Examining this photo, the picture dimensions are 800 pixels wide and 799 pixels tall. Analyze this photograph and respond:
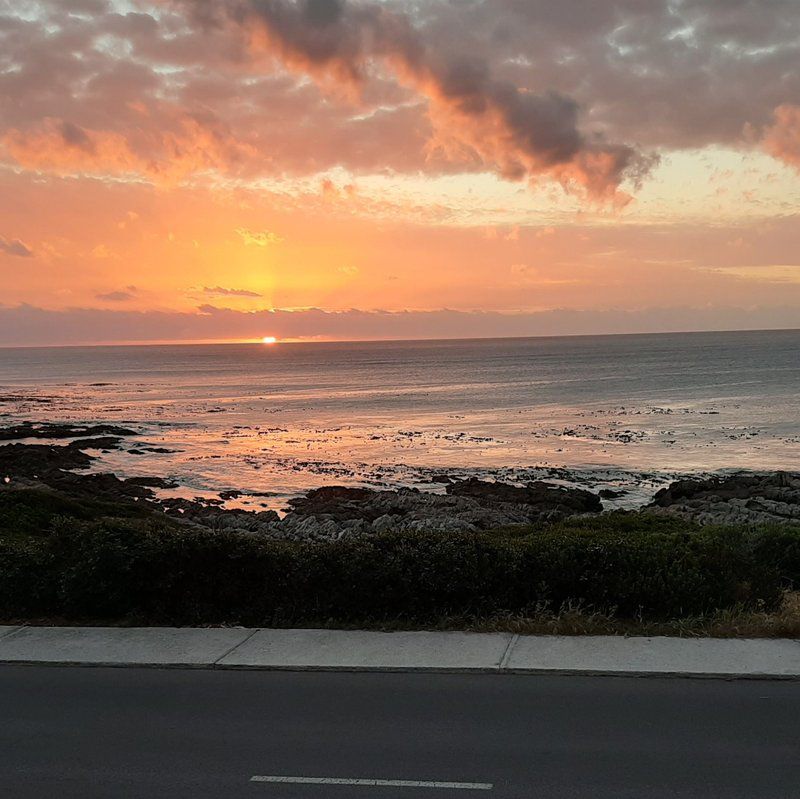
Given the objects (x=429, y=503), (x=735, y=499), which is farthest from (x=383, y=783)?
(x=735, y=499)

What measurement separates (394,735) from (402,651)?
7.02 feet

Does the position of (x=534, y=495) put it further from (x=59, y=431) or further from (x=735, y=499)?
(x=59, y=431)

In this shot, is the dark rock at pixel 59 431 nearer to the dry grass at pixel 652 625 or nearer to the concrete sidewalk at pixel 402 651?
the concrete sidewalk at pixel 402 651

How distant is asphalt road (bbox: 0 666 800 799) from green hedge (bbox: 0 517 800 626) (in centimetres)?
199

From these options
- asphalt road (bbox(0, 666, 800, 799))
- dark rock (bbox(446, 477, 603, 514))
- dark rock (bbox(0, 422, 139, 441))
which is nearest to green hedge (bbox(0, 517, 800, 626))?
asphalt road (bbox(0, 666, 800, 799))

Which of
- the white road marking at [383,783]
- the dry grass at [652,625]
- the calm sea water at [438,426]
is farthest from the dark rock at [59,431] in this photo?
the white road marking at [383,783]

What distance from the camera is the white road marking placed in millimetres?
5855

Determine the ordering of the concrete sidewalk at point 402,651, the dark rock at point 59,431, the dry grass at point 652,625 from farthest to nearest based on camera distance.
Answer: the dark rock at point 59,431
the dry grass at point 652,625
the concrete sidewalk at point 402,651

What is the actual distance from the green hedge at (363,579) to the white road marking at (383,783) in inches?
155

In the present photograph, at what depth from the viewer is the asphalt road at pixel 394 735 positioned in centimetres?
589

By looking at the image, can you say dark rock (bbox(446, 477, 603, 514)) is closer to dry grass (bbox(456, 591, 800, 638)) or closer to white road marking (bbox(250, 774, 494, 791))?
dry grass (bbox(456, 591, 800, 638))

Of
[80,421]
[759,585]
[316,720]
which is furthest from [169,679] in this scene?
[80,421]

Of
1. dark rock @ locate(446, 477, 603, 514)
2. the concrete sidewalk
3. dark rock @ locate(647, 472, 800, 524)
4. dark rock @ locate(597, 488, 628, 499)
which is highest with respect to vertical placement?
the concrete sidewalk

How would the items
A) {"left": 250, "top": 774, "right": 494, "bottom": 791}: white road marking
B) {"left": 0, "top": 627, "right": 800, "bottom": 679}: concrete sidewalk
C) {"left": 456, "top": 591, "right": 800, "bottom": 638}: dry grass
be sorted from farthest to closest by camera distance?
{"left": 456, "top": 591, "right": 800, "bottom": 638}: dry grass < {"left": 0, "top": 627, "right": 800, "bottom": 679}: concrete sidewalk < {"left": 250, "top": 774, "right": 494, "bottom": 791}: white road marking
